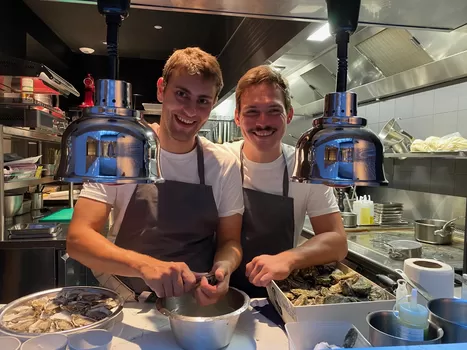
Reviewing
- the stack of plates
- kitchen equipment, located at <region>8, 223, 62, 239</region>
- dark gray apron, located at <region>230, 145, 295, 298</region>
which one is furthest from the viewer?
the stack of plates

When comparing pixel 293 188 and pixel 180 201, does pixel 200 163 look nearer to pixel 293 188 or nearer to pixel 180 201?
pixel 180 201

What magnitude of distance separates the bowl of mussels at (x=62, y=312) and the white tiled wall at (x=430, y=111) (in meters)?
2.61

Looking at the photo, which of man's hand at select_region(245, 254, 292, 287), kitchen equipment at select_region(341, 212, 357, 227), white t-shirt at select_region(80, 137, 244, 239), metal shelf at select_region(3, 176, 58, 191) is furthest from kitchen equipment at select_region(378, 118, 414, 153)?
metal shelf at select_region(3, 176, 58, 191)

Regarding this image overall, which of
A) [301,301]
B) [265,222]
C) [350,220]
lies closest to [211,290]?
[301,301]

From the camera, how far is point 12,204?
3.21 metres

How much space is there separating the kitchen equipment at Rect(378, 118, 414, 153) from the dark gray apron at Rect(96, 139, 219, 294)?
77.5 inches

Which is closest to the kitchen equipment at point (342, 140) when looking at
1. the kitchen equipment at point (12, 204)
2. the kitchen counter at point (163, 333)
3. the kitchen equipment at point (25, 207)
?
the kitchen counter at point (163, 333)

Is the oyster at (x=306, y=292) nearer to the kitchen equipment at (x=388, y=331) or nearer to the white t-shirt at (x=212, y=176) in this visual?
the kitchen equipment at (x=388, y=331)

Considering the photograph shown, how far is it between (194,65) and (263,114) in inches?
14.1

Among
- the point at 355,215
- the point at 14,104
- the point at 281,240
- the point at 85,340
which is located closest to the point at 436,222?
the point at 355,215

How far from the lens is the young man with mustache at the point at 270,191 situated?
1.62 metres

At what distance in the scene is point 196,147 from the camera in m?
1.62

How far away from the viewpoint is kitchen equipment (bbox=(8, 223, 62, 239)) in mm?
2682

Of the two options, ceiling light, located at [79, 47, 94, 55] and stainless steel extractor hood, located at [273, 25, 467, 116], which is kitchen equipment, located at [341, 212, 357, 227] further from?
ceiling light, located at [79, 47, 94, 55]
